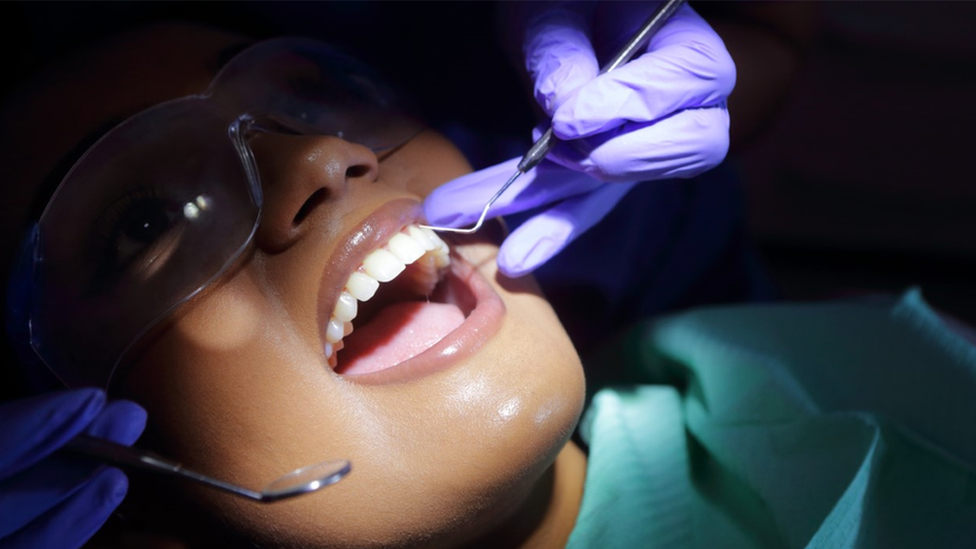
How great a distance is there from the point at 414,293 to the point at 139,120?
0.41 meters

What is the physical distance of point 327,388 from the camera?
0.84 meters

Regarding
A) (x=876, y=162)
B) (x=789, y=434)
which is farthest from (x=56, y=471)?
(x=876, y=162)

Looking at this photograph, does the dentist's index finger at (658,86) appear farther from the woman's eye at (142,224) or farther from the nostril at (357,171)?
the woman's eye at (142,224)

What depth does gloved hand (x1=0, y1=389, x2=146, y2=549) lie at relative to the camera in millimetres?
812

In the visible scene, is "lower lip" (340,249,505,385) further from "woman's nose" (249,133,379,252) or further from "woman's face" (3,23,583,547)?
"woman's nose" (249,133,379,252)

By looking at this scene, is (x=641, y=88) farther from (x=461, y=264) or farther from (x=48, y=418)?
(x=48, y=418)

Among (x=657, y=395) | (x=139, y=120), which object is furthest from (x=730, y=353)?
(x=139, y=120)

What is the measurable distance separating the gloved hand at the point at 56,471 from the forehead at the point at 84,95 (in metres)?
0.19

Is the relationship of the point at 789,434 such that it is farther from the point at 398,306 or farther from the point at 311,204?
the point at 311,204

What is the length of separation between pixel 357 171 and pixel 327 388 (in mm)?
255

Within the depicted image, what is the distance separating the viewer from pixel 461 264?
103 centimetres

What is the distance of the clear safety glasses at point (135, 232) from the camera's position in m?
0.85

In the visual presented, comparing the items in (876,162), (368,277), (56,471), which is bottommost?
(876,162)

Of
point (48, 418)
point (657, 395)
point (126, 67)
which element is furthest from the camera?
point (657, 395)
